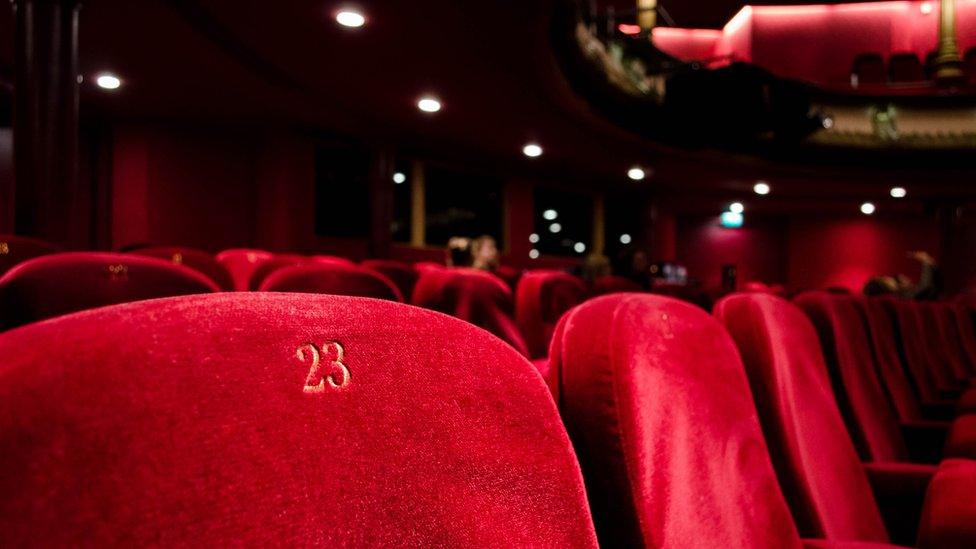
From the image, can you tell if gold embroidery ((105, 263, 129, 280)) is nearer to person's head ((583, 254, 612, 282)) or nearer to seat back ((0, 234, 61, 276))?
seat back ((0, 234, 61, 276))

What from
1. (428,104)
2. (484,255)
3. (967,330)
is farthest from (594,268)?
(967,330)

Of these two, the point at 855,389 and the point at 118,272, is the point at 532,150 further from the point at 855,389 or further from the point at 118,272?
the point at 118,272

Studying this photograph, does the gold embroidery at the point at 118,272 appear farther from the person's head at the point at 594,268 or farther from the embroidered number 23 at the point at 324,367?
the person's head at the point at 594,268

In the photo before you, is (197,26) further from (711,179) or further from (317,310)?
(711,179)

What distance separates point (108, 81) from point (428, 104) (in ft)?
10.5

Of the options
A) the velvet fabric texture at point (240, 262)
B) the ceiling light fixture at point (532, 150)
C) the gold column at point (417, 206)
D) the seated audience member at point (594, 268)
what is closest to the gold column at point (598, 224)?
the ceiling light fixture at point (532, 150)

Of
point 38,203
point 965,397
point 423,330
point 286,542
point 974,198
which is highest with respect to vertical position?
point 974,198

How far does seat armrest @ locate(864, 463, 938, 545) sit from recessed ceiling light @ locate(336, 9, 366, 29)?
4526 mm

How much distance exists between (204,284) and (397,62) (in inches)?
207

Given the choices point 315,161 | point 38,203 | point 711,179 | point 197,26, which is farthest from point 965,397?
point 711,179

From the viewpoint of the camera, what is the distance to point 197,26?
5.31m

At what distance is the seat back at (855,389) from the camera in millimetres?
1918

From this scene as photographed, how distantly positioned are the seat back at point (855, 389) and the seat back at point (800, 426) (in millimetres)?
536

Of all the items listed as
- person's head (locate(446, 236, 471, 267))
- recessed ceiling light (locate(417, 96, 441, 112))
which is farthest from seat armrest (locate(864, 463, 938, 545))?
recessed ceiling light (locate(417, 96, 441, 112))
